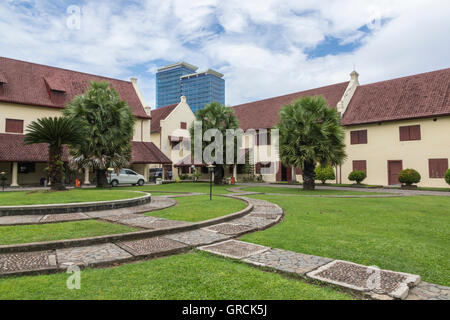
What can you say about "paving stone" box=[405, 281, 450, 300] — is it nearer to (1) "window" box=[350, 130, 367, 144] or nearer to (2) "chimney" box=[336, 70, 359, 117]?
(1) "window" box=[350, 130, 367, 144]

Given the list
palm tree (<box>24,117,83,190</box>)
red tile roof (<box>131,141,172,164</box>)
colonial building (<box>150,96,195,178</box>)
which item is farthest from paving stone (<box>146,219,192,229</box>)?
colonial building (<box>150,96,195,178</box>)

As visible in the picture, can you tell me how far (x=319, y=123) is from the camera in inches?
780

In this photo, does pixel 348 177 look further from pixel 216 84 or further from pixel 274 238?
pixel 216 84

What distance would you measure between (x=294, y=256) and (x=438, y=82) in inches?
1087

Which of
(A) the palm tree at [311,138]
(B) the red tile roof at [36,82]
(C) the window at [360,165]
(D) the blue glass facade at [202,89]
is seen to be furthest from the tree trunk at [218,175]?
(D) the blue glass facade at [202,89]

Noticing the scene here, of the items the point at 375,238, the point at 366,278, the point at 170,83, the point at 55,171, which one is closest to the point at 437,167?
the point at 375,238

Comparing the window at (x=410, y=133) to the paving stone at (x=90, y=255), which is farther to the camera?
the window at (x=410, y=133)

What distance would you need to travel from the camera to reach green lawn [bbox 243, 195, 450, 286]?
4434mm

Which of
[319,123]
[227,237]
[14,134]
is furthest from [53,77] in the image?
[227,237]

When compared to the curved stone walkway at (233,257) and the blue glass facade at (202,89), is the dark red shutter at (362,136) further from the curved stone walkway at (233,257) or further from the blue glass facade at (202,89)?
the blue glass facade at (202,89)

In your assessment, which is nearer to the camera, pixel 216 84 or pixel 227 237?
pixel 227 237

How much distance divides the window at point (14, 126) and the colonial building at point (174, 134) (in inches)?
607

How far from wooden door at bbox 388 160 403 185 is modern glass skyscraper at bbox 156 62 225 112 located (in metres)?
118

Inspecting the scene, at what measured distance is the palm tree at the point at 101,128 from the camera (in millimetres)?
20828
